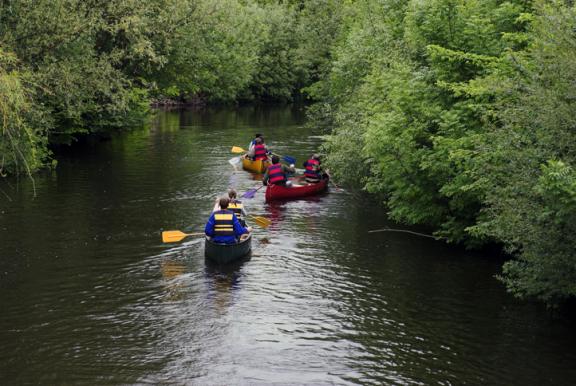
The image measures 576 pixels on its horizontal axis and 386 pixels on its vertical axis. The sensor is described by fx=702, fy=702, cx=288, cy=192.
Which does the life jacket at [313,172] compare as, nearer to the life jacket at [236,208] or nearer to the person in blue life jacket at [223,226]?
the life jacket at [236,208]

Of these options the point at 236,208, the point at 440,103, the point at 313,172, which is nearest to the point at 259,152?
the point at 313,172

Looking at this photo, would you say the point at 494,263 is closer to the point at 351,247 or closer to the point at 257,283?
the point at 351,247

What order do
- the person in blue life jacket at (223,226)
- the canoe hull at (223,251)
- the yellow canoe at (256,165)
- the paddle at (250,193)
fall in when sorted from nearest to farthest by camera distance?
1. the canoe hull at (223,251)
2. the person in blue life jacket at (223,226)
3. the paddle at (250,193)
4. the yellow canoe at (256,165)

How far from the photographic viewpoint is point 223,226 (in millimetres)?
16719

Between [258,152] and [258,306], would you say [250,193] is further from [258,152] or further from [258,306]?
[258,306]

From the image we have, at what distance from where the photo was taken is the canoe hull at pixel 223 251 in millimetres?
16453

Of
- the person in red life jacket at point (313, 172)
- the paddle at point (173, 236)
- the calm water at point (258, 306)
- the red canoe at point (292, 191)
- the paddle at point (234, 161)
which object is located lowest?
the calm water at point (258, 306)

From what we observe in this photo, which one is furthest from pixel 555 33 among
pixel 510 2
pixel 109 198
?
pixel 109 198

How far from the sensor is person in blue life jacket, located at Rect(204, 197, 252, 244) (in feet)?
54.7

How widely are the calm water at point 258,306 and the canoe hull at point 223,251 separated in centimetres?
28

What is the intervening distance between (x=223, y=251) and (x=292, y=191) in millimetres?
8069

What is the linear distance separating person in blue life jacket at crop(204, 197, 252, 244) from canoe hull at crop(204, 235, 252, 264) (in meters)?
0.18

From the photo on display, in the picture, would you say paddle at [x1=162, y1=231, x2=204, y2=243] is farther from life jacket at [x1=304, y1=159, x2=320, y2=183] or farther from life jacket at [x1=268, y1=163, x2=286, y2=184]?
life jacket at [x1=304, y1=159, x2=320, y2=183]

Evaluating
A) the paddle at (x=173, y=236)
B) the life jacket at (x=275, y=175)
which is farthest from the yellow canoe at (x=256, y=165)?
the paddle at (x=173, y=236)
